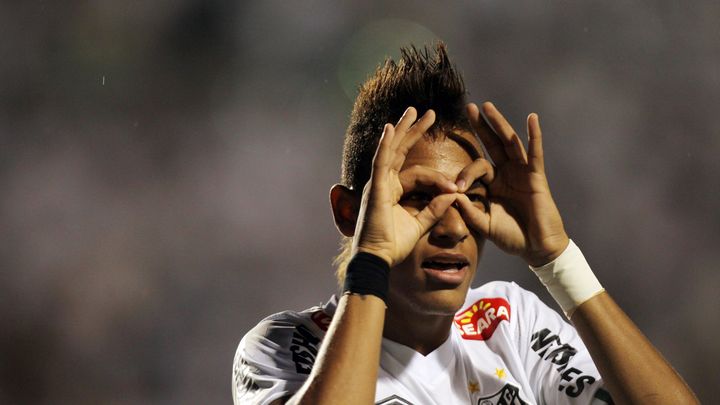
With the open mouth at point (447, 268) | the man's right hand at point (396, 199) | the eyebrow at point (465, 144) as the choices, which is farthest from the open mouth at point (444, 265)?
the eyebrow at point (465, 144)

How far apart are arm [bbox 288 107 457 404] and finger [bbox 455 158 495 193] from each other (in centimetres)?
3

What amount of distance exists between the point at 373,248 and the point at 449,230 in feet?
0.84

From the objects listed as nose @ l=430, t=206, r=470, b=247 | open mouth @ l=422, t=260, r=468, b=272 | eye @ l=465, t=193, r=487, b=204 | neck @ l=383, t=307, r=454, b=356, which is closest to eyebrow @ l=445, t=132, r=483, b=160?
eye @ l=465, t=193, r=487, b=204

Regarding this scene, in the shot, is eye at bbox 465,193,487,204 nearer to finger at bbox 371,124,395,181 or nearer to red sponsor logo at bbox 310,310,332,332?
finger at bbox 371,124,395,181

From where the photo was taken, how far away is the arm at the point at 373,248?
1.94 meters

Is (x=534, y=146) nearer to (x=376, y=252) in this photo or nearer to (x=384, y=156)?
(x=384, y=156)

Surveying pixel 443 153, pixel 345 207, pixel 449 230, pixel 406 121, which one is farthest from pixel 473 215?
pixel 345 207

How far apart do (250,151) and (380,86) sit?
3.16 metres

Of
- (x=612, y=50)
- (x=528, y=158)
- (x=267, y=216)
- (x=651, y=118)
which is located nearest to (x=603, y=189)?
(x=651, y=118)

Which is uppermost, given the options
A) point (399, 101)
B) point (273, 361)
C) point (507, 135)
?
point (399, 101)

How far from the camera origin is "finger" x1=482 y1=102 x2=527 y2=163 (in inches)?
92.7

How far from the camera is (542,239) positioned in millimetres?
2383

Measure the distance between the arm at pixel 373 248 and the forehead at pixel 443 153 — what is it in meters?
0.09

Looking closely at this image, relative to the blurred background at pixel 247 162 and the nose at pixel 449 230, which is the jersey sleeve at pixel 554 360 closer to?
the nose at pixel 449 230
